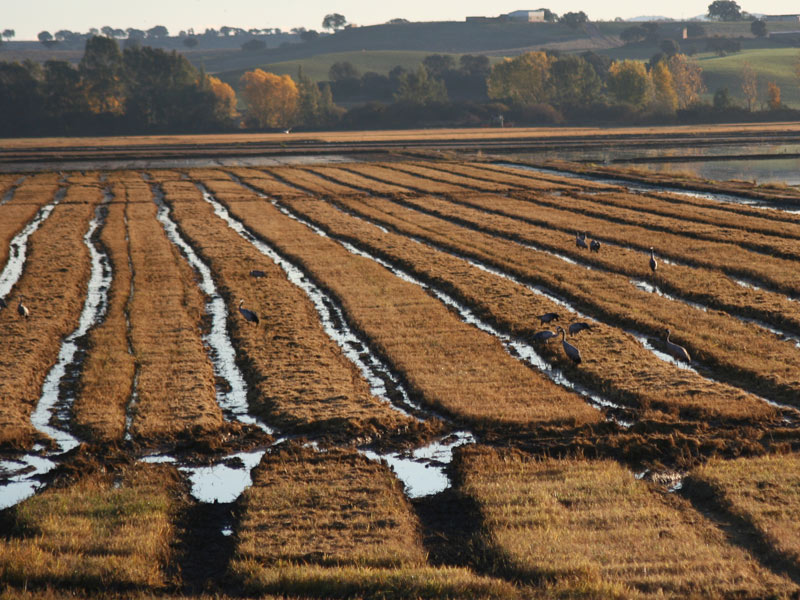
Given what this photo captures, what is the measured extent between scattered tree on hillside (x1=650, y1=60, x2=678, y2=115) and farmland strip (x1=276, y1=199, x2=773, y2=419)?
134 meters

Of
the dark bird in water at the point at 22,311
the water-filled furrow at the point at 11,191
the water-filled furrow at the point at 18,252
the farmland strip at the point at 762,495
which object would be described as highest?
the farmland strip at the point at 762,495

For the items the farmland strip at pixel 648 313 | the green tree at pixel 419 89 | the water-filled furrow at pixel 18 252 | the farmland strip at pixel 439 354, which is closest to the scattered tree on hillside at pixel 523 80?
the green tree at pixel 419 89

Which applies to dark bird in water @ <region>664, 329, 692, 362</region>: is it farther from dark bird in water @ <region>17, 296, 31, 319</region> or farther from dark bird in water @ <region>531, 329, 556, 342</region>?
dark bird in water @ <region>17, 296, 31, 319</region>

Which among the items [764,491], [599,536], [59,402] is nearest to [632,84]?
[59,402]

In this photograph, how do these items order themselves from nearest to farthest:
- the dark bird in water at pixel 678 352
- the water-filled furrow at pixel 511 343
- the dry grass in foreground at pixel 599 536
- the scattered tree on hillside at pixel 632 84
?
the dry grass in foreground at pixel 599 536, the water-filled furrow at pixel 511 343, the dark bird in water at pixel 678 352, the scattered tree on hillside at pixel 632 84

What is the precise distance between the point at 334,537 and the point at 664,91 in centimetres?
16111

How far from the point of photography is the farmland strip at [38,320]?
18.9 m

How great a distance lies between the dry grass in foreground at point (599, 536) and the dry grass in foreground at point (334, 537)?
37.0 inches

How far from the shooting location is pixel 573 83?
17662 cm

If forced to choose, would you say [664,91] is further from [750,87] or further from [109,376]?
[109,376]

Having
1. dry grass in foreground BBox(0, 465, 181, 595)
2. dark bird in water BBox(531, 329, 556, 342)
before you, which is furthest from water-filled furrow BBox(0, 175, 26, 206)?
dry grass in foreground BBox(0, 465, 181, 595)

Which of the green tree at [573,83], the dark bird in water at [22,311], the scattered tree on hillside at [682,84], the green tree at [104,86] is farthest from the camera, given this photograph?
the green tree at [573,83]

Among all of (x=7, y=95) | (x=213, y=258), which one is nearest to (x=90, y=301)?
(x=213, y=258)

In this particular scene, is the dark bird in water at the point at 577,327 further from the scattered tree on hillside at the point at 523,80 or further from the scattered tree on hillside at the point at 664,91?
the scattered tree on hillside at the point at 523,80
